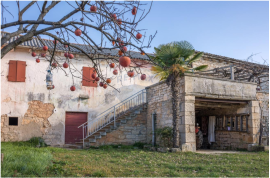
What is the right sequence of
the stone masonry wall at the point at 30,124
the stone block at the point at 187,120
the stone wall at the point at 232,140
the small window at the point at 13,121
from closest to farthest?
the stone block at the point at 187,120, the stone wall at the point at 232,140, the stone masonry wall at the point at 30,124, the small window at the point at 13,121

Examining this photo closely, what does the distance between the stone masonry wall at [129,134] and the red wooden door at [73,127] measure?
1688 millimetres

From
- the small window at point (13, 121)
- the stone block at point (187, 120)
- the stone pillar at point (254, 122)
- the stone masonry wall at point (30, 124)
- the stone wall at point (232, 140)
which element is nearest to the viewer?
the stone block at point (187, 120)

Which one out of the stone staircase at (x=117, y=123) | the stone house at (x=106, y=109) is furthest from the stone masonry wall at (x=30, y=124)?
the stone staircase at (x=117, y=123)

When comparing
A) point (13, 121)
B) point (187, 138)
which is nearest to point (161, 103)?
point (187, 138)

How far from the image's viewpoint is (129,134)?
12.3 meters

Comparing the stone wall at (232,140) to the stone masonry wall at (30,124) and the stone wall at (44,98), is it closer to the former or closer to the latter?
the stone wall at (44,98)

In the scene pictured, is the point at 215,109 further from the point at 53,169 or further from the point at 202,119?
the point at 53,169

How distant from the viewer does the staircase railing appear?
12781mm

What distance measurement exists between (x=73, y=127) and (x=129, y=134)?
2.90m

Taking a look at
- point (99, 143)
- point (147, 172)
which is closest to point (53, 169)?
point (147, 172)

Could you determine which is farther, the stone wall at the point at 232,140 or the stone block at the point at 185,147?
the stone wall at the point at 232,140

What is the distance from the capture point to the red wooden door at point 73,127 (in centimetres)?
1257

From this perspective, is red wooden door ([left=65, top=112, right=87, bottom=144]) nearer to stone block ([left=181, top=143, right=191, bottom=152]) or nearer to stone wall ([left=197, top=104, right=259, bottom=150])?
stone block ([left=181, top=143, right=191, bottom=152])

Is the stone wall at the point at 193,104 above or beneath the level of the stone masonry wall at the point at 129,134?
above
